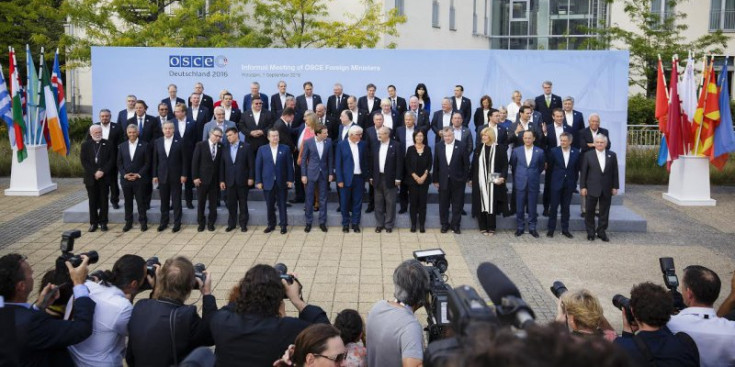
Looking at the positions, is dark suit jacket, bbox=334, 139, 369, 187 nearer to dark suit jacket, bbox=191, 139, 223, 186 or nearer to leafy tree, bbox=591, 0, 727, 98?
dark suit jacket, bbox=191, 139, 223, 186

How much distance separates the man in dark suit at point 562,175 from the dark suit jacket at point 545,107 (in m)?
2.35

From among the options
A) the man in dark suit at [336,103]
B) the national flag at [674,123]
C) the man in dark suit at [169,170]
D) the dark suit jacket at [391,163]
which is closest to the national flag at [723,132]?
the national flag at [674,123]

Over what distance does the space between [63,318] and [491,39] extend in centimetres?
4437

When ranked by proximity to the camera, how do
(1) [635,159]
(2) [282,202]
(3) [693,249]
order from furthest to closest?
(1) [635,159], (2) [282,202], (3) [693,249]

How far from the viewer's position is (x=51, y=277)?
4535 mm

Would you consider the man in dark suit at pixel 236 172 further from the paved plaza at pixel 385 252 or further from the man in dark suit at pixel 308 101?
the man in dark suit at pixel 308 101

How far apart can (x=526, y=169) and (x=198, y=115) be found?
6.18 m

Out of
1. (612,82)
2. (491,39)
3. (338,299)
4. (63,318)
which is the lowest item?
(338,299)

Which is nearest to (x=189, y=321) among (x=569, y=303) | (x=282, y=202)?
(x=569, y=303)

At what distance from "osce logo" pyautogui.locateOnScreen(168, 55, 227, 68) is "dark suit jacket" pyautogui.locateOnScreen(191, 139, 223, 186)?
12.4 ft

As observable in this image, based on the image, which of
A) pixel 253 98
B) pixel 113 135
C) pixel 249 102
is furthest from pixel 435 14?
pixel 113 135

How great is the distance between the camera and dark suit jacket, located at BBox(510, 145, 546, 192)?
11.6 meters

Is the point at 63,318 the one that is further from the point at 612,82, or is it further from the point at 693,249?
the point at 612,82

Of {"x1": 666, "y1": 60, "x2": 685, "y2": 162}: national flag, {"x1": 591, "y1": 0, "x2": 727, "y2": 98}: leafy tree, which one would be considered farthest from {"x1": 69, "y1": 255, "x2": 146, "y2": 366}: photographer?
{"x1": 591, "y1": 0, "x2": 727, "y2": 98}: leafy tree
